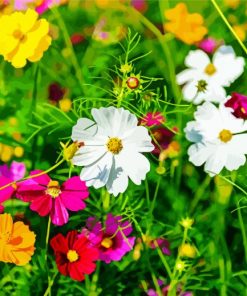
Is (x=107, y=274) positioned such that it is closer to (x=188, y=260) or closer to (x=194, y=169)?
(x=188, y=260)

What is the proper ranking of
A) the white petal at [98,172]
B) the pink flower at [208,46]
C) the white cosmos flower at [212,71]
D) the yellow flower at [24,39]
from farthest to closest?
the pink flower at [208,46] < the white cosmos flower at [212,71] < the yellow flower at [24,39] < the white petal at [98,172]

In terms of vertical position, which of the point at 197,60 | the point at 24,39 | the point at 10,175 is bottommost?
the point at 197,60

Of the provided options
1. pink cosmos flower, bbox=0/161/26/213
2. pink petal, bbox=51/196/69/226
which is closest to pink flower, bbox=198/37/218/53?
pink cosmos flower, bbox=0/161/26/213

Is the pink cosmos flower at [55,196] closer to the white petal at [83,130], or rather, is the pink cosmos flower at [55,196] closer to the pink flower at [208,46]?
the white petal at [83,130]

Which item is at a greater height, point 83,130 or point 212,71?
point 83,130

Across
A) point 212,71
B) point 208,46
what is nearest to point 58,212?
point 212,71

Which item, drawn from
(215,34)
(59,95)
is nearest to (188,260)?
(59,95)

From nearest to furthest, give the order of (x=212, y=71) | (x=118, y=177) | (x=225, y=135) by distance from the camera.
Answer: (x=118, y=177), (x=225, y=135), (x=212, y=71)

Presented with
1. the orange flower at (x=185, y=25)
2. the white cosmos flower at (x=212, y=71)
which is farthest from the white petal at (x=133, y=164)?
the orange flower at (x=185, y=25)

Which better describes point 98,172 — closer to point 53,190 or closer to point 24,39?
point 53,190
